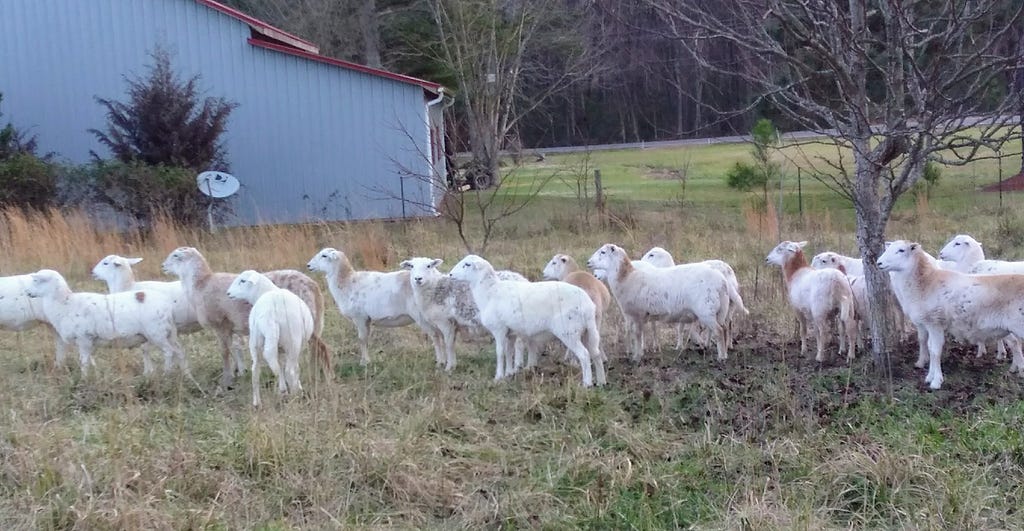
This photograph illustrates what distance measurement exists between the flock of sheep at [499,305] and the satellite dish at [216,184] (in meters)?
9.16

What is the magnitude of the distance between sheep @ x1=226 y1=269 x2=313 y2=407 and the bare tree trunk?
1016 inches

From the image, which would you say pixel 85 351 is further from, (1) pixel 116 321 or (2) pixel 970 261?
(2) pixel 970 261

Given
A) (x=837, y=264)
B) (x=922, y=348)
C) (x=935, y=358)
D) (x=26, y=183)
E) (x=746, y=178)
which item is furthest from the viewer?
(x=746, y=178)

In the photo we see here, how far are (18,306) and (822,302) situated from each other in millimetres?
7627

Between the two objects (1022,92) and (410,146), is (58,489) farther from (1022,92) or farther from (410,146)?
(410,146)

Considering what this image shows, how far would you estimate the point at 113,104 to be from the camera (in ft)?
70.6

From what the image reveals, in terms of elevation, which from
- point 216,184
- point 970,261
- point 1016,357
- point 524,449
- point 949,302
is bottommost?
point 524,449

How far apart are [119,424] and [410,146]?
17438 mm

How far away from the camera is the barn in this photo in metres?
23.0

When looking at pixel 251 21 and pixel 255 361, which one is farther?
pixel 251 21

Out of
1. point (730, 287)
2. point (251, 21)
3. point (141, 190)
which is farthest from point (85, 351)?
point (251, 21)

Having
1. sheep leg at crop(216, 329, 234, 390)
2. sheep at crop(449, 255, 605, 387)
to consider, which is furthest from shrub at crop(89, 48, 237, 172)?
sheep at crop(449, 255, 605, 387)

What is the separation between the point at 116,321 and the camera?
28.8ft

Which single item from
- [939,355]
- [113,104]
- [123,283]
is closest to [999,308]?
[939,355]
